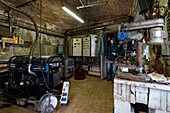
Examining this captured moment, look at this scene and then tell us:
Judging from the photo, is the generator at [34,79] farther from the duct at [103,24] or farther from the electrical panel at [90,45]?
the duct at [103,24]

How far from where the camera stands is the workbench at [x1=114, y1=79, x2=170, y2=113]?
94cm

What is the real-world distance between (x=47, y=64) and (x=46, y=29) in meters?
3.40

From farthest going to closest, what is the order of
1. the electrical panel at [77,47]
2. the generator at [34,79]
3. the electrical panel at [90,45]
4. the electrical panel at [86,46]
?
1. the electrical panel at [77,47]
2. the electrical panel at [86,46]
3. the electrical panel at [90,45]
4. the generator at [34,79]

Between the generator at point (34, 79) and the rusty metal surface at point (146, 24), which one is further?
the generator at point (34, 79)

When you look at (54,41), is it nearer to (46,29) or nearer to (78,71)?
(46,29)

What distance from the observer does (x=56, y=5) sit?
329 centimetres

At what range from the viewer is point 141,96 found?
104 cm

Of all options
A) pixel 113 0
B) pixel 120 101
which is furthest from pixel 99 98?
pixel 113 0

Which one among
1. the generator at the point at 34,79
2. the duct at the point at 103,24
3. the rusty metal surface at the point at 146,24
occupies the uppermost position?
the duct at the point at 103,24

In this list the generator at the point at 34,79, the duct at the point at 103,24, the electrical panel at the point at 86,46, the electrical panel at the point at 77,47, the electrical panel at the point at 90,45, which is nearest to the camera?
the generator at the point at 34,79

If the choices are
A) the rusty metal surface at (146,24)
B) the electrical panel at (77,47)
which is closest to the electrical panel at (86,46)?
the electrical panel at (77,47)

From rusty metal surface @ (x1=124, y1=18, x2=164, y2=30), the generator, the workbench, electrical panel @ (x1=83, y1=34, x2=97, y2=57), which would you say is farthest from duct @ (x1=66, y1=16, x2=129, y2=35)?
the workbench

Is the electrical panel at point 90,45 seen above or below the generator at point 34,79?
above

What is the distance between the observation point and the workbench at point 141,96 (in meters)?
0.94
